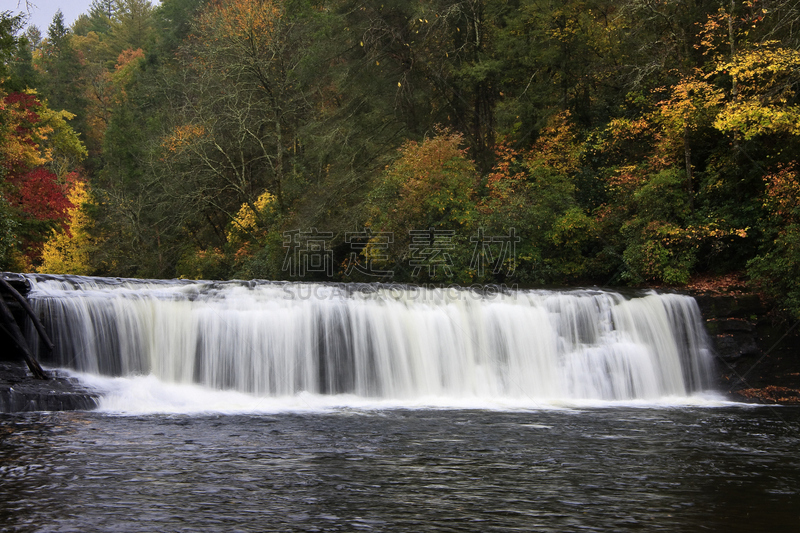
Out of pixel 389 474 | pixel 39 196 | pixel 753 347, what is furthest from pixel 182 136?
pixel 389 474

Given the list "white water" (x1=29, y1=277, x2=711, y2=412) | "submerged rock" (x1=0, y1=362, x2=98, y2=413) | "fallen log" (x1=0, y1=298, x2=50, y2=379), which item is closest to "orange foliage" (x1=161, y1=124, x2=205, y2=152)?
"white water" (x1=29, y1=277, x2=711, y2=412)

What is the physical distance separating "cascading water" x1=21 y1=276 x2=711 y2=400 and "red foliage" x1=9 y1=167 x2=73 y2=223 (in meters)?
15.4

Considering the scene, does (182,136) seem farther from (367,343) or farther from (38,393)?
(38,393)

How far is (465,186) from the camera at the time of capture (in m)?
24.8

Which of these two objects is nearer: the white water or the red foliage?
the white water

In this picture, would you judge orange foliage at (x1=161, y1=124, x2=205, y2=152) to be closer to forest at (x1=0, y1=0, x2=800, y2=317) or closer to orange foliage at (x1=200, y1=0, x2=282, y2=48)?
forest at (x1=0, y1=0, x2=800, y2=317)

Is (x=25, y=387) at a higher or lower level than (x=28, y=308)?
lower

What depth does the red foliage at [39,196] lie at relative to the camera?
2895 centimetres

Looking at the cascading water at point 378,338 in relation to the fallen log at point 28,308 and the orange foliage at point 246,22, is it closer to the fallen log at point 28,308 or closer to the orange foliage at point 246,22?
the fallen log at point 28,308

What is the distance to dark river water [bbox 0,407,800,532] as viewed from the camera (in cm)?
666

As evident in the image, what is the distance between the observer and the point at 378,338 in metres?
17.1

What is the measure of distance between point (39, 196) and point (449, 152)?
717 inches

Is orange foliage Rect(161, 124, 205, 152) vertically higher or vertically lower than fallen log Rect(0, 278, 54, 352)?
higher

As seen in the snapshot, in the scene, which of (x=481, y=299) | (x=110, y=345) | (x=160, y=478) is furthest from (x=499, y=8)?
(x=160, y=478)
